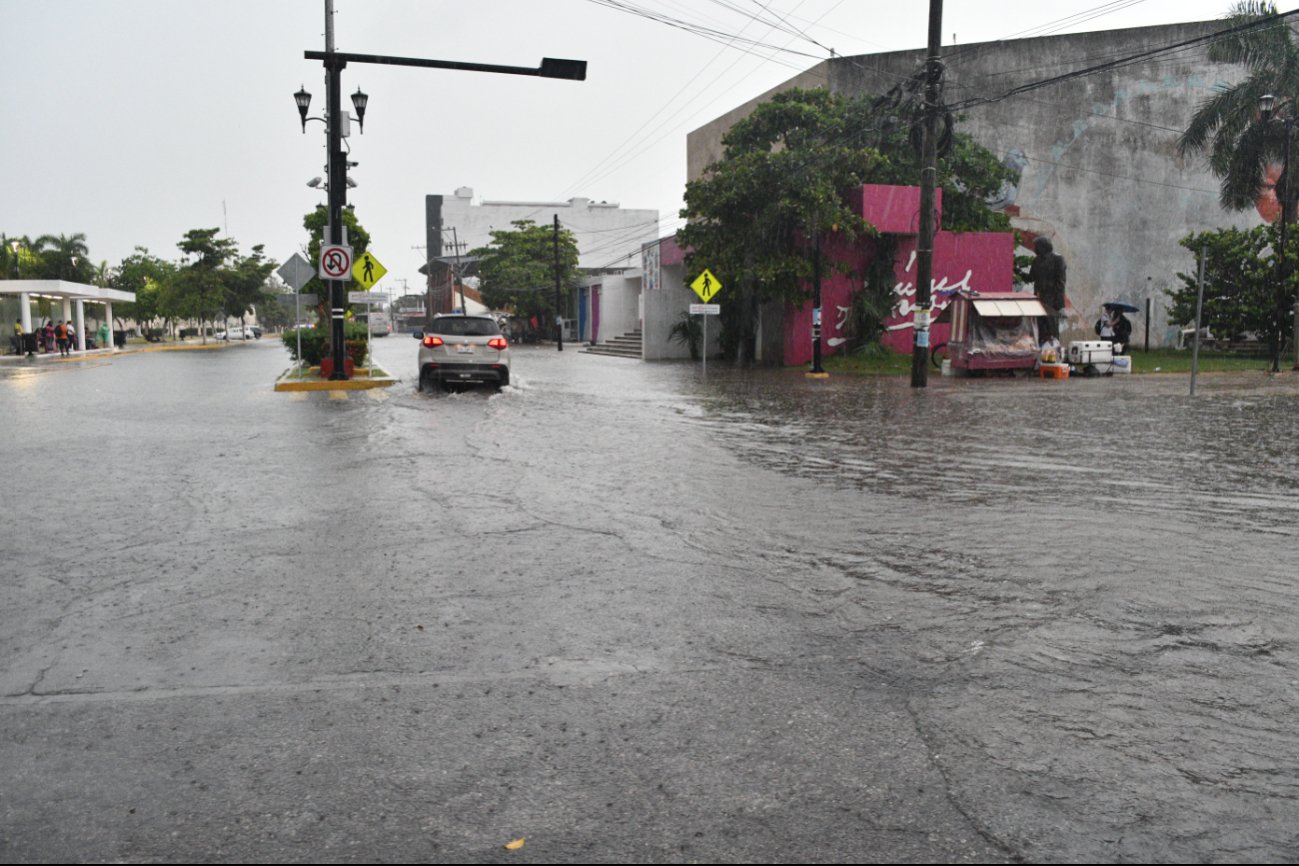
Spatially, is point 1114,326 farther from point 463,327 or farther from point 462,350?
point 462,350

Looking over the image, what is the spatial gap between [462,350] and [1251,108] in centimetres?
3109

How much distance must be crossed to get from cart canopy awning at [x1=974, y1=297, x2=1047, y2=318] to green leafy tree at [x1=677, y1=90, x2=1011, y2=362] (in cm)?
493

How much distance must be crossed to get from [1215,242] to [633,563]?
3919cm

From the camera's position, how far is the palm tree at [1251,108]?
3647cm

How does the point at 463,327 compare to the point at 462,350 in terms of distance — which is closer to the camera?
the point at 462,350

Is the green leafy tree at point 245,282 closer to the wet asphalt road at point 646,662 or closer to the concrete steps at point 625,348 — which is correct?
the concrete steps at point 625,348

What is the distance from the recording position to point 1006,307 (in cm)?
2855

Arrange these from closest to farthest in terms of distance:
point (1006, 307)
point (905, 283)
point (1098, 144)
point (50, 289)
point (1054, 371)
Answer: point (1006, 307) → point (1054, 371) → point (905, 283) → point (1098, 144) → point (50, 289)

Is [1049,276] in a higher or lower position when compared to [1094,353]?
higher

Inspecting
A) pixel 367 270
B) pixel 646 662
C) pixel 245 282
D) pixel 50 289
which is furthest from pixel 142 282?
pixel 646 662

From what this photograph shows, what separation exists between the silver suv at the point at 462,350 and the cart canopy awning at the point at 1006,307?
13829 mm

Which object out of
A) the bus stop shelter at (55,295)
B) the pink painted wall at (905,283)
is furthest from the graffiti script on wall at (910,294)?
the bus stop shelter at (55,295)

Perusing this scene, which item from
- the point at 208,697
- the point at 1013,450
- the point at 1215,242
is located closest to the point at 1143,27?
the point at 1215,242

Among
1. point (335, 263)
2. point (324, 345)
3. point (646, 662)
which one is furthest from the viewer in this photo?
point (324, 345)
